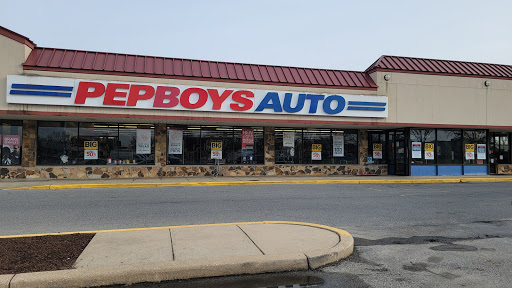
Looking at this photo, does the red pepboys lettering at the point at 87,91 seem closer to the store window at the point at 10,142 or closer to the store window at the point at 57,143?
the store window at the point at 57,143

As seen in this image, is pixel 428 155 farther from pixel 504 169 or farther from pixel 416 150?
pixel 504 169

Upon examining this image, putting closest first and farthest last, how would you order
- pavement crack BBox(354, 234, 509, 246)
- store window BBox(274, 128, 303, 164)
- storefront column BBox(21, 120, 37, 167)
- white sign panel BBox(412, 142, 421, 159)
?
pavement crack BBox(354, 234, 509, 246)
storefront column BBox(21, 120, 37, 167)
store window BBox(274, 128, 303, 164)
white sign panel BBox(412, 142, 421, 159)

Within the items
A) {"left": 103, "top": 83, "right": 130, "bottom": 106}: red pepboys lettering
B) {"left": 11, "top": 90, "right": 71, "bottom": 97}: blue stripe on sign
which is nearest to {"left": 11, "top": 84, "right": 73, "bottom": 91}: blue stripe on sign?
{"left": 11, "top": 90, "right": 71, "bottom": 97}: blue stripe on sign

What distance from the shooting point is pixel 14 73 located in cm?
1542

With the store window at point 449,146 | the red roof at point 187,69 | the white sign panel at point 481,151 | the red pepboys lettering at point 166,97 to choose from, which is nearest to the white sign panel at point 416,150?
the store window at point 449,146

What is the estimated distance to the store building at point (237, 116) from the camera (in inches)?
632

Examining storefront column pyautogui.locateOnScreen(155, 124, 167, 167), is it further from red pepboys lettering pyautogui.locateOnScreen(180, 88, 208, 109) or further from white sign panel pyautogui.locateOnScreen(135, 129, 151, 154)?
red pepboys lettering pyautogui.locateOnScreen(180, 88, 208, 109)

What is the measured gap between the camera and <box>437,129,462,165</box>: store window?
834 inches

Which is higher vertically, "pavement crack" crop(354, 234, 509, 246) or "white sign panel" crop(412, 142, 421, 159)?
"white sign panel" crop(412, 142, 421, 159)

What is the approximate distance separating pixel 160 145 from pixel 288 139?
6787 mm

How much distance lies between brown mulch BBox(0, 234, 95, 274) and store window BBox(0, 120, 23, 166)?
42.0ft

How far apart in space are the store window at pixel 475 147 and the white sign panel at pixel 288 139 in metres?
10.2

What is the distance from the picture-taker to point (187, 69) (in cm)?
1802

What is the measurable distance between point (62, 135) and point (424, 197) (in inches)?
622
